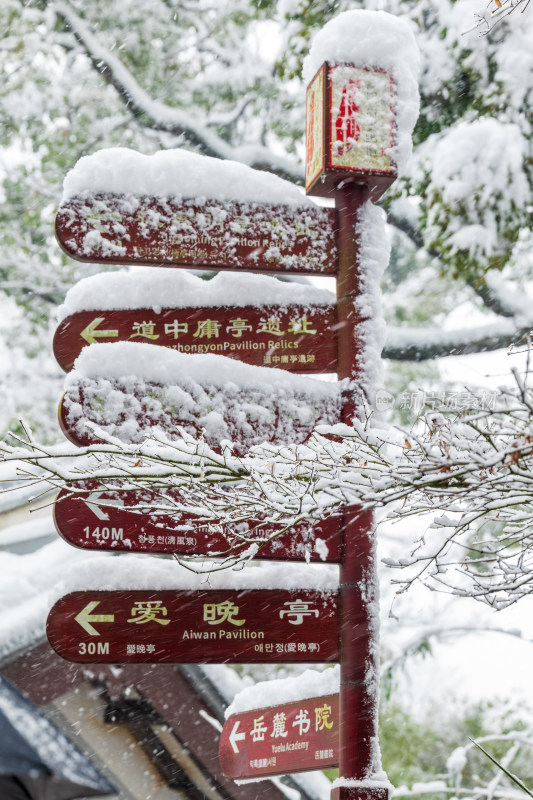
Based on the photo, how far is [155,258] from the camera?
11.4ft

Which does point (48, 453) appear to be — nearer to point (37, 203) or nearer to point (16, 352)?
point (37, 203)

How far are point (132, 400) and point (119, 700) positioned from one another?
3.55 metres

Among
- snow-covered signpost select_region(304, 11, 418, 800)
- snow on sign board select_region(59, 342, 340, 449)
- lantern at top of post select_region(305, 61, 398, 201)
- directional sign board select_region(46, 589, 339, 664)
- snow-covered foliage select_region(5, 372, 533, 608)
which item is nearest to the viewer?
snow-covered foliage select_region(5, 372, 533, 608)

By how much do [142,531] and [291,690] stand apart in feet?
3.56

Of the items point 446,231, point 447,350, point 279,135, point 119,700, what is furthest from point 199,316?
point 279,135

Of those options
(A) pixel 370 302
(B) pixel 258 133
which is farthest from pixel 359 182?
(B) pixel 258 133

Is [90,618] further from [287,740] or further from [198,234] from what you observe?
[198,234]

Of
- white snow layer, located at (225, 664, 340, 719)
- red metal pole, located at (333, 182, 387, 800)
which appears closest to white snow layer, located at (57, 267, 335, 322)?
red metal pole, located at (333, 182, 387, 800)

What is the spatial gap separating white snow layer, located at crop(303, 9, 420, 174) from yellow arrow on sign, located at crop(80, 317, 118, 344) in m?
1.56

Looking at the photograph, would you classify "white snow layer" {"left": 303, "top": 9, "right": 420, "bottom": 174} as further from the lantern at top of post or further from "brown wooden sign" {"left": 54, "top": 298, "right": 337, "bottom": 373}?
"brown wooden sign" {"left": 54, "top": 298, "right": 337, "bottom": 373}

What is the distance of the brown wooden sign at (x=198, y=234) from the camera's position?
3416 mm

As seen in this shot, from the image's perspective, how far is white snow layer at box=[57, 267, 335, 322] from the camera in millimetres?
3465

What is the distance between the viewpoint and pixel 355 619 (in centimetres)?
334

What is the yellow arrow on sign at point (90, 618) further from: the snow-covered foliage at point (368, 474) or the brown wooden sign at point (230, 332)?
the brown wooden sign at point (230, 332)
